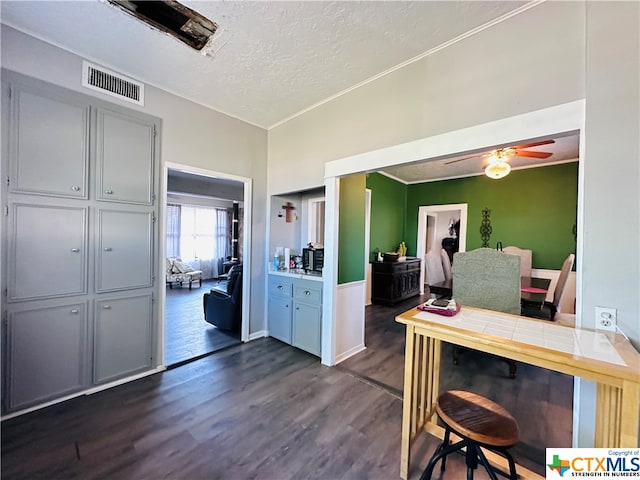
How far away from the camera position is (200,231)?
26.5 ft

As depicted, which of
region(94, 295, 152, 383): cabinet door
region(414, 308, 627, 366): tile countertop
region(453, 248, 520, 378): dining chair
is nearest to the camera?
region(414, 308, 627, 366): tile countertop

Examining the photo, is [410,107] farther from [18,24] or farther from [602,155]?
[18,24]

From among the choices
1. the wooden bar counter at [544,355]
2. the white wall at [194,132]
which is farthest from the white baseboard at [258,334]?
the wooden bar counter at [544,355]

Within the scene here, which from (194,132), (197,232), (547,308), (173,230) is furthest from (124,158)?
(197,232)

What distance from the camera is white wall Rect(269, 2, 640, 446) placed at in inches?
51.3

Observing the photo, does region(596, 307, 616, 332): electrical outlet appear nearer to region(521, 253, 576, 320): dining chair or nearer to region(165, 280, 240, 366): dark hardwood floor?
region(521, 253, 576, 320): dining chair

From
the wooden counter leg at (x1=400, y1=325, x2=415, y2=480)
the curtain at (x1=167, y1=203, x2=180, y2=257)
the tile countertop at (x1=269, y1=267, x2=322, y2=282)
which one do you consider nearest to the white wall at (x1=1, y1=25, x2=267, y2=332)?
the tile countertop at (x1=269, y1=267, x2=322, y2=282)

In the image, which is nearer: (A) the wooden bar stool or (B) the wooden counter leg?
(A) the wooden bar stool

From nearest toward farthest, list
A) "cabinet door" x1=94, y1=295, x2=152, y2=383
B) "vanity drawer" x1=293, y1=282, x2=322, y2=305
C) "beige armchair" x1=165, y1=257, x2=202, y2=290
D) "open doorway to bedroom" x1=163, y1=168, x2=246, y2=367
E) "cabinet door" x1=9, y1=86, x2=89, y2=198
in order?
"cabinet door" x1=9, y1=86, x2=89, y2=198 < "cabinet door" x1=94, y1=295, x2=152, y2=383 < "vanity drawer" x1=293, y1=282, x2=322, y2=305 < "open doorway to bedroom" x1=163, y1=168, x2=246, y2=367 < "beige armchair" x1=165, y1=257, x2=202, y2=290

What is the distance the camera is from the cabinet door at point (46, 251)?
1.92 meters

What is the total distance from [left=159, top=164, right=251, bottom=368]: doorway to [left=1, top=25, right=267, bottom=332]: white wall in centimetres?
13

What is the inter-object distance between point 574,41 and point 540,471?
2.54 meters

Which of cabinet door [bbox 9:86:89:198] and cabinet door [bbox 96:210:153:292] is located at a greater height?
cabinet door [bbox 9:86:89:198]

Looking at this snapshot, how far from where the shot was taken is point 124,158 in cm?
239
